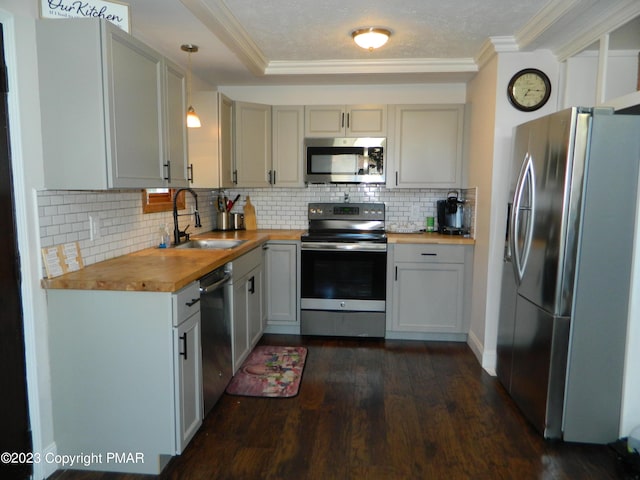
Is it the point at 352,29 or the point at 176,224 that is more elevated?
the point at 352,29

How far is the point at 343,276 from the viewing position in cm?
398

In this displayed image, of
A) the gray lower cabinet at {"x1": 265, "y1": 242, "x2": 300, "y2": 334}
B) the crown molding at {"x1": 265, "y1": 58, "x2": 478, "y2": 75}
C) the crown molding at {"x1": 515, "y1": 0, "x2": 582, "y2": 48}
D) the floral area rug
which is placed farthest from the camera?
the gray lower cabinet at {"x1": 265, "y1": 242, "x2": 300, "y2": 334}

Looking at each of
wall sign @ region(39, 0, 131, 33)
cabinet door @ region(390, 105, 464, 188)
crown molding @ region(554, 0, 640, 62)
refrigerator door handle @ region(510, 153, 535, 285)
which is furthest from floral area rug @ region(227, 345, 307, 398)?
crown molding @ region(554, 0, 640, 62)

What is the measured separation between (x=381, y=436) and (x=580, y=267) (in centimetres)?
139

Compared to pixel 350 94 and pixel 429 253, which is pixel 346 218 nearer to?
pixel 429 253

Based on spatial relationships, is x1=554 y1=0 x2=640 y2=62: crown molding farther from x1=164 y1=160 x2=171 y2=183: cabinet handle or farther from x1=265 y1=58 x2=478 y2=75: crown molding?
x1=164 y1=160 x2=171 y2=183: cabinet handle

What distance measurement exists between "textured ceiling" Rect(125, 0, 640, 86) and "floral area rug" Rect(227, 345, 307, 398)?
234 cm

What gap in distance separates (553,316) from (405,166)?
7.14 ft

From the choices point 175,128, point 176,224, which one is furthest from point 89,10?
point 176,224

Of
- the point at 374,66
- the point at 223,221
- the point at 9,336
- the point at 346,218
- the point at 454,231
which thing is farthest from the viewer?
the point at 346,218

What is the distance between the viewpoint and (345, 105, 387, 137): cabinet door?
4.16 m

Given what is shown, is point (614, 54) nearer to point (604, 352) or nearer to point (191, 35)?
point (604, 352)

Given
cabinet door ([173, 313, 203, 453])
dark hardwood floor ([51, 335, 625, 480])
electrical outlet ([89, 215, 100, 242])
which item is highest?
electrical outlet ([89, 215, 100, 242])

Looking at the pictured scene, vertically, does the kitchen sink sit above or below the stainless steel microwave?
below
